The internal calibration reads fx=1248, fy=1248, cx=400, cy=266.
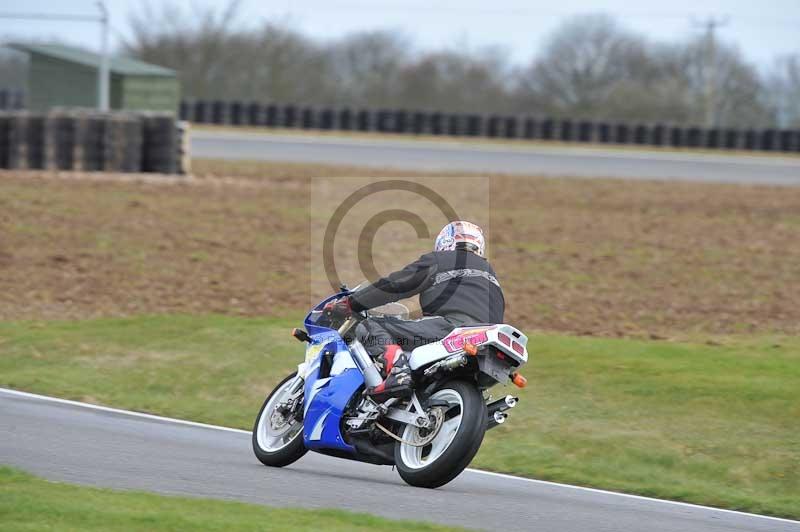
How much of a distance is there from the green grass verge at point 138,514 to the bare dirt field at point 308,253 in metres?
8.08

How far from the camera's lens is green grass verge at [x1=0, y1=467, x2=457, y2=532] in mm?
6102

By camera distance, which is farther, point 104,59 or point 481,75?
point 481,75

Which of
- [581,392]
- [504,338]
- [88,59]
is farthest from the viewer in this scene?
[88,59]

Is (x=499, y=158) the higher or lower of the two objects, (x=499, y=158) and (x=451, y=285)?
the lower

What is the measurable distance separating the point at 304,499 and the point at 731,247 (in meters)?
14.4

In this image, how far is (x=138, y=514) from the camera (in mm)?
6273

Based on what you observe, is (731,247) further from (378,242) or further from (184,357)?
(184,357)

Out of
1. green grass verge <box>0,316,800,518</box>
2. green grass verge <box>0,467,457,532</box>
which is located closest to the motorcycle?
green grass verge <box>0,467,457,532</box>

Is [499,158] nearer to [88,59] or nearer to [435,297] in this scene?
[88,59]

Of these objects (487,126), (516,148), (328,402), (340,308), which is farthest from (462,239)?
(487,126)

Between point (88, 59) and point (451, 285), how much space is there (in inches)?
1104

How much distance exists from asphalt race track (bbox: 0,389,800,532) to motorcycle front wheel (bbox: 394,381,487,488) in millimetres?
151

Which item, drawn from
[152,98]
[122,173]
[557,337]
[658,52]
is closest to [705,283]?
[557,337]

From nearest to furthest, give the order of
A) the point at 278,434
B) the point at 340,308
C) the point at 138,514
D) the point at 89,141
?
the point at 138,514 → the point at 340,308 → the point at 278,434 → the point at 89,141
